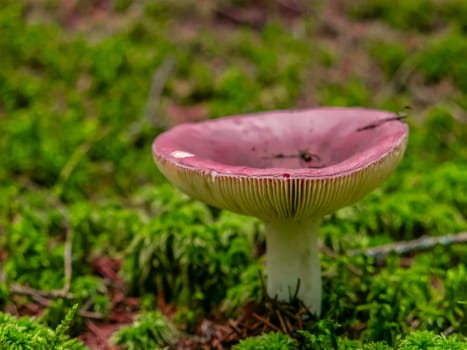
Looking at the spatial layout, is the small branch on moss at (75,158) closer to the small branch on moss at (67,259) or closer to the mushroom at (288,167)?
the small branch on moss at (67,259)

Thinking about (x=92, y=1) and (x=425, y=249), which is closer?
(x=425, y=249)

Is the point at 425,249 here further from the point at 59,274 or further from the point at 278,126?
the point at 59,274

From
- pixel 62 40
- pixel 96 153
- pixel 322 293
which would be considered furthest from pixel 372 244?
pixel 62 40

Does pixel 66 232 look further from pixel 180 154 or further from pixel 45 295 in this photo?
pixel 180 154

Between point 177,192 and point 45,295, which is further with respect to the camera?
point 177,192

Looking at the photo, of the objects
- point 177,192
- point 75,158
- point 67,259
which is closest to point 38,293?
point 67,259

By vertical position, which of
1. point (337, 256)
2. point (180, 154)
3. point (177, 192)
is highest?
point (180, 154)

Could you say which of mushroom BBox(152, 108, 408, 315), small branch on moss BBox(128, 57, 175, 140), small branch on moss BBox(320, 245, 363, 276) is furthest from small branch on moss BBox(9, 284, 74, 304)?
small branch on moss BBox(128, 57, 175, 140)

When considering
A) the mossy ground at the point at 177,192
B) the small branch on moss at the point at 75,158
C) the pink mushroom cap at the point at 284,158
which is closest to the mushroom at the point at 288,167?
the pink mushroom cap at the point at 284,158
